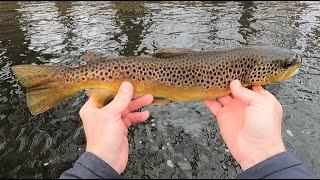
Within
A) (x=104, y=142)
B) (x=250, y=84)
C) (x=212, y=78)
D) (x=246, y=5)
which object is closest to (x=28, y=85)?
(x=104, y=142)

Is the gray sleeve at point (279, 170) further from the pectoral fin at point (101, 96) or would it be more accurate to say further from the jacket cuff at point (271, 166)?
the pectoral fin at point (101, 96)

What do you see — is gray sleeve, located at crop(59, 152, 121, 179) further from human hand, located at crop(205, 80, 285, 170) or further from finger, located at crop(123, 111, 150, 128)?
human hand, located at crop(205, 80, 285, 170)

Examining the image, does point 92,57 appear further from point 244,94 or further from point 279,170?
point 279,170

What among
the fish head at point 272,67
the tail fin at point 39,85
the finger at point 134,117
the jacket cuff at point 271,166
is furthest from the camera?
the fish head at point 272,67

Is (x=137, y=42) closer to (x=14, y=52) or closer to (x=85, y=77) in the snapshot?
(x=14, y=52)

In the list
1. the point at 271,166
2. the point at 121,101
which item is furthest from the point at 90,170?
the point at 271,166

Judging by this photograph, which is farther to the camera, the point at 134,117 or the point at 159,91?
the point at 159,91

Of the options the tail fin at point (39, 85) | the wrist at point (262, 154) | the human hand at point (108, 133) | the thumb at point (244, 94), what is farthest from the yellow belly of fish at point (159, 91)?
the wrist at point (262, 154)
